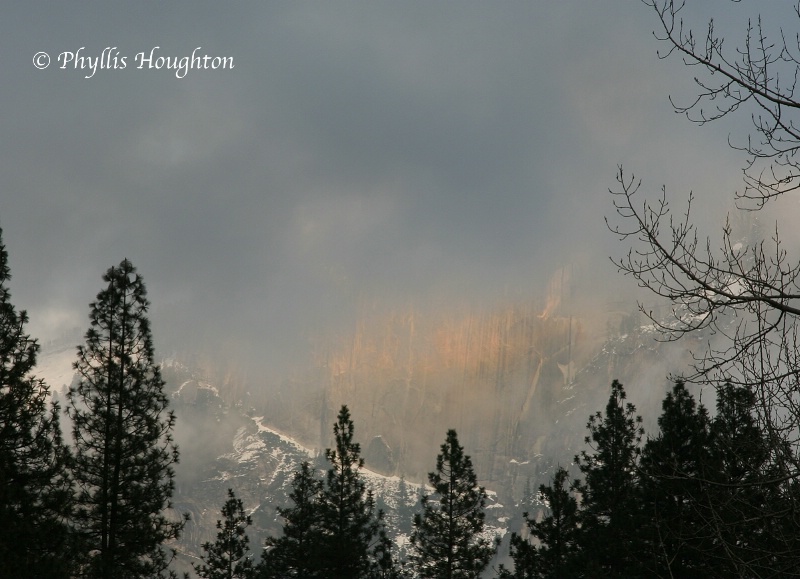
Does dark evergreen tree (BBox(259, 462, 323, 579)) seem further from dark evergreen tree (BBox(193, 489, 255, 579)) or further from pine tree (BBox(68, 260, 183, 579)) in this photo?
pine tree (BBox(68, 260, 183, 579))

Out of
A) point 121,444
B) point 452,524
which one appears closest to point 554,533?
point 452,524

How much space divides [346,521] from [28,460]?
20.6 m

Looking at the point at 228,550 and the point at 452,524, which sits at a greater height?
the point at 452,524

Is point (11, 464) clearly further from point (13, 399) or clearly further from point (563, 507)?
point (563, 507)

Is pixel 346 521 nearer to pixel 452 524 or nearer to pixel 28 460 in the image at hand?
pixel 452 524

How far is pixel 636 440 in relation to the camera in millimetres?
30062

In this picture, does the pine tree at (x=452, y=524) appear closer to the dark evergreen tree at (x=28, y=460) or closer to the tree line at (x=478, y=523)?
the tree line at (x=478, y=523)

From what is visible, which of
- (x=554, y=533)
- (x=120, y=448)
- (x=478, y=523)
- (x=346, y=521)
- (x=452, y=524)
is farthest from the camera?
(x=478, y=523)

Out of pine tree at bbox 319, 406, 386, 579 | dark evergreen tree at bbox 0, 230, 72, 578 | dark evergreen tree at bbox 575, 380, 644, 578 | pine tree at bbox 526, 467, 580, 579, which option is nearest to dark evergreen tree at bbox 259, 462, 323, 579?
pine tree at bbox 319, 406, 386, 579

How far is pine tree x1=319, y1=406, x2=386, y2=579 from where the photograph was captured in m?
33.8

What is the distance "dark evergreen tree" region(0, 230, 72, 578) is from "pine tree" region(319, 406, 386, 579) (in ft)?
61.4

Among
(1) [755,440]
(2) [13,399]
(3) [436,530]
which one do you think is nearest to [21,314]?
(2) [13,399]

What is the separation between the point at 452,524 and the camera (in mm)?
37094

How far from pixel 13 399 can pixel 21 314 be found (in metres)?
2.15
